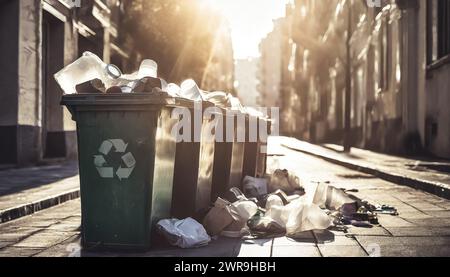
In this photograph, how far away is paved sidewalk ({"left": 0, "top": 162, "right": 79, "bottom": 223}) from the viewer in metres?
6.93

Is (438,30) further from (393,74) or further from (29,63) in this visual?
(29,63)

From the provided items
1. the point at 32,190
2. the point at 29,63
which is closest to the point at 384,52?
the point at 29,63

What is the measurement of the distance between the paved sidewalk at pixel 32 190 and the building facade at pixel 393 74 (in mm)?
10161

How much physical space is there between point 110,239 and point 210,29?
2202 cm

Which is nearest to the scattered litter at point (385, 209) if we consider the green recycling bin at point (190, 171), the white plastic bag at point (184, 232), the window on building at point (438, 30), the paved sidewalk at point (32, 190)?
the green recycling bin at point (190, 171)

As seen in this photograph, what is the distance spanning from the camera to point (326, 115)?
43.6 meters

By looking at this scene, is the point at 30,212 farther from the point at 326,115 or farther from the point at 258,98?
the point at 258,98

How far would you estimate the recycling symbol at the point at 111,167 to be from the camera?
472 centimetres

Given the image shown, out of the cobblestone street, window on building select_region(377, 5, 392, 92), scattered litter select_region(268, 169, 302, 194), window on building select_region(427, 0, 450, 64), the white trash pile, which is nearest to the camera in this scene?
the cobblestone street

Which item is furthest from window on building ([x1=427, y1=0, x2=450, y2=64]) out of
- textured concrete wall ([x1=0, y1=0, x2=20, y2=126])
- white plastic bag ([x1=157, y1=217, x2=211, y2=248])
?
white plastic bag ([x1=157, y1=217, x2=211, y2=248])

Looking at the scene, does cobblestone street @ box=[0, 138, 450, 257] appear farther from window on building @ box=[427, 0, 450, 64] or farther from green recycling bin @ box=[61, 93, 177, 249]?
window on building @ box=[427, 0, 450, 64]

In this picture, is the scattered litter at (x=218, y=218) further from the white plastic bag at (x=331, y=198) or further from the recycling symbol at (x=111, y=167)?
the white plastic bag at (x=331, y=198)

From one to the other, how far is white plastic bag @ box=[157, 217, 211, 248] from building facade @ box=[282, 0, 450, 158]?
471 inches
